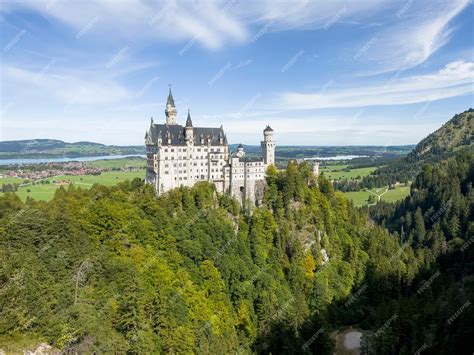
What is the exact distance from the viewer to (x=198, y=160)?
9969 centimetres

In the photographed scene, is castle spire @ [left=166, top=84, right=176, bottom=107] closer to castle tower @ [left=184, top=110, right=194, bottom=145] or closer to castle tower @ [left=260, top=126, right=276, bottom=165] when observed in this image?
castle tower @ [left=184, top=110, right=194, bottom=145]

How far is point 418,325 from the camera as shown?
6041cm

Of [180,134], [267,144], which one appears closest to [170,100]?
[180,134]

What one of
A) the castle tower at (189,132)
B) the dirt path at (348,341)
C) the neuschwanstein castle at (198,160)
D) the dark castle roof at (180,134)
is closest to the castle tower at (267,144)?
the neuschwanstein castle at (198,160)

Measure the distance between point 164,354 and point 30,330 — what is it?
18.1m

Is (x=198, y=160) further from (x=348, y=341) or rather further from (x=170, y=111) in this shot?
(x=348, y=341)

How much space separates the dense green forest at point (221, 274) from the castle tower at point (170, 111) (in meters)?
21.4

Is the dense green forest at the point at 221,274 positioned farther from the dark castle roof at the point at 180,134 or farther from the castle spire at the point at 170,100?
the castle spire at the point at 170,100

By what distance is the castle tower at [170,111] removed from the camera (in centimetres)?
10300

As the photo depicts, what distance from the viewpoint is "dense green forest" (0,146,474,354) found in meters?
43.7

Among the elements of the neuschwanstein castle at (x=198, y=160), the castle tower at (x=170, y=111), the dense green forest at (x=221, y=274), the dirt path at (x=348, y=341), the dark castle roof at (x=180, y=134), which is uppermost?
the castle tower at (x=170, y=111)

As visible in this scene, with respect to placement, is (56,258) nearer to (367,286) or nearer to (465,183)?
(367,286)

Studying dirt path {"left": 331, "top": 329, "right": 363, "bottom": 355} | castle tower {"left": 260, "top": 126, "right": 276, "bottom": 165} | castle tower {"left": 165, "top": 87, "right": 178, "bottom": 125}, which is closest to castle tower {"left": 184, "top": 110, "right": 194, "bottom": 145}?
castle tower {"left": 165, "top": 87, "right": 178, "bottom": 125}

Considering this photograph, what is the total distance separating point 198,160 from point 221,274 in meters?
32.8
